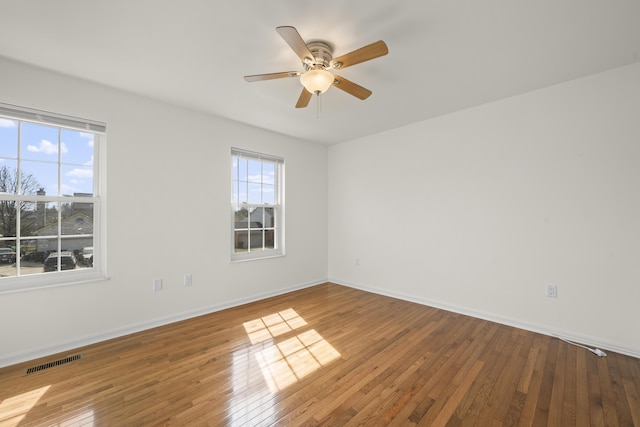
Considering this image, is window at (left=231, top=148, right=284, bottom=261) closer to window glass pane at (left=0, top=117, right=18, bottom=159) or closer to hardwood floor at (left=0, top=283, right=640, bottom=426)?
hardwood floor at (left=0, top=283, right=640, bottom=426)

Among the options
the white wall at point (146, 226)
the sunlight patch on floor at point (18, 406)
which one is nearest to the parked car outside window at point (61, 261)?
the white wall at point (146, 226)

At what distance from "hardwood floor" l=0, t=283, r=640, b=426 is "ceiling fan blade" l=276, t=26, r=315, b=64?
2.37 m

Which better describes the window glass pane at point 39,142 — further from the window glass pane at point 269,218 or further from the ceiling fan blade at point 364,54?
the ceiling fan blade at point 364,54

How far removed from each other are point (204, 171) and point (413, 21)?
281 centimetres

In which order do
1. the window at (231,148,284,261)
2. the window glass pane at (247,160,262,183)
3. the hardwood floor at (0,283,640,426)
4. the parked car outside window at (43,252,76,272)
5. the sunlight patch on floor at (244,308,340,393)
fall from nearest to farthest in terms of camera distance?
the hardwood floor at (0,283,640,426) → the sunlight patch on floor at (244,308,340,393) → the parked car outside window at (43,252,76,272) → the window at (231,148,284,261) → the window glass pane at (247,160,262,183)

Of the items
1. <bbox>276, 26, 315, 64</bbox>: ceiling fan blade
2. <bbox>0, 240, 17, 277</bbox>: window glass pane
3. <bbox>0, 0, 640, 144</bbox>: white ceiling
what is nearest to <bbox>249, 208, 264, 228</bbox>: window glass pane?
<bbox>0, 0, 640, 144</bbox>: white ceiling

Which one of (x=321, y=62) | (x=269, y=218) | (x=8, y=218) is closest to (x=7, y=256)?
(x=8, y=218)

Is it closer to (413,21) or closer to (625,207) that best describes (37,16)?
(413,21)

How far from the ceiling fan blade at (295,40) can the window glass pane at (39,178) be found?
8.42 feet

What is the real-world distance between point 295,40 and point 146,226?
255cm

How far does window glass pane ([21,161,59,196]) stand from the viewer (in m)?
2.48

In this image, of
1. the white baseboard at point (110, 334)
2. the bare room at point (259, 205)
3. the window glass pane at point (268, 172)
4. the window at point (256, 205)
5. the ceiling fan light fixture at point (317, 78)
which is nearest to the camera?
the bare room at point (259, 205)

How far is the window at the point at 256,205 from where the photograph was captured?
3.98m

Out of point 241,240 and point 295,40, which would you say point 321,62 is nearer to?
point 295,40
